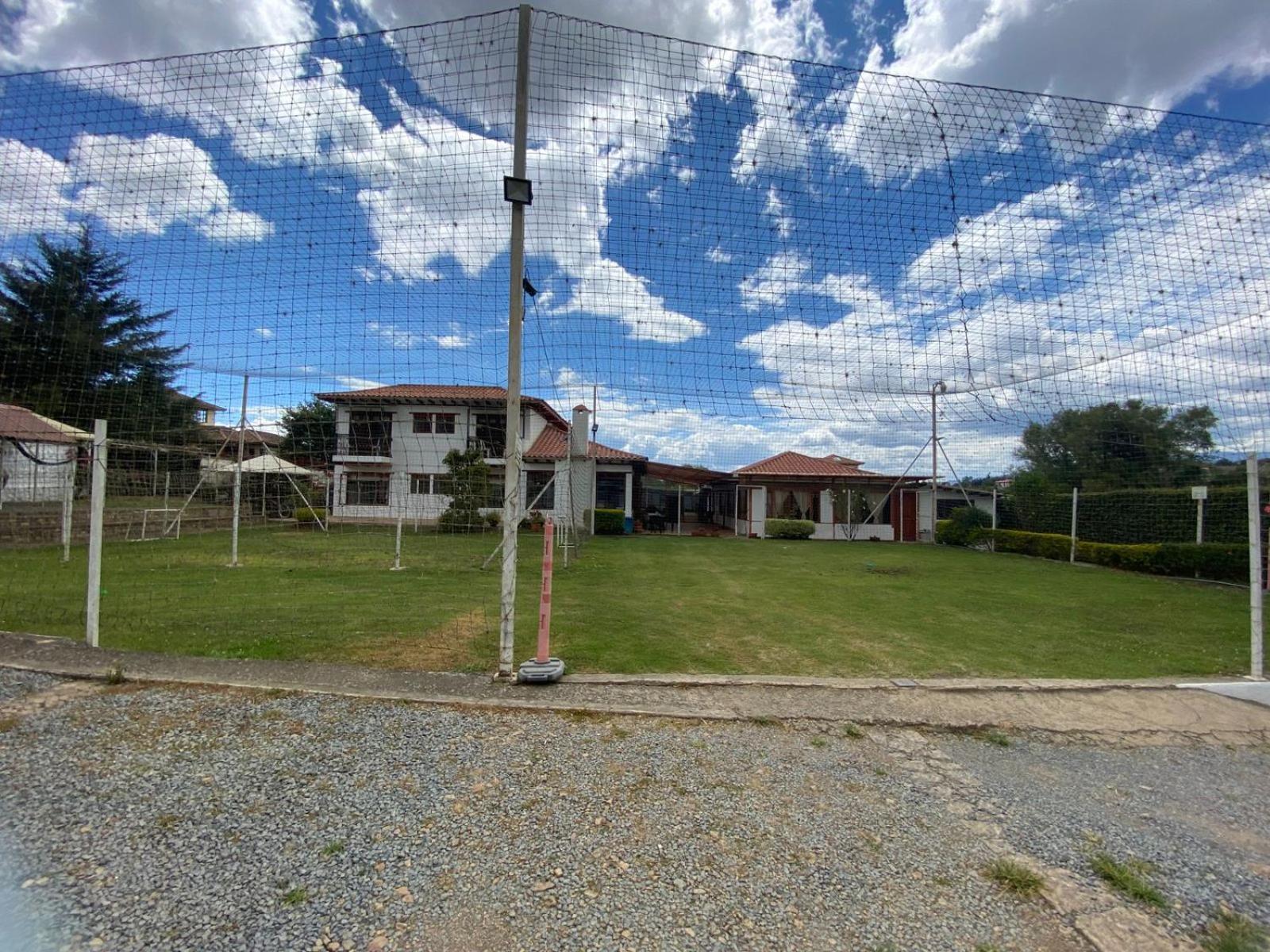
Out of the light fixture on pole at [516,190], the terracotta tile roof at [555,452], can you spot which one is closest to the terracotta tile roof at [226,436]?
the light fixture on pole at [516,190]

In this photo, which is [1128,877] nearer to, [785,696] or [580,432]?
[785,696]

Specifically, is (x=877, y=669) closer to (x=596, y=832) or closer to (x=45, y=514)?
(x=596, y=832)

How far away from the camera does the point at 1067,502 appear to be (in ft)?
50.9

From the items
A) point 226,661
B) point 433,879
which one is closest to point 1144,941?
point 433,879

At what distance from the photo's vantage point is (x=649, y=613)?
6.43 m

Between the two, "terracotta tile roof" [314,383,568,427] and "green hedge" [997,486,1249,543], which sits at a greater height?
Answer: "terracotta tile roof" [314,383,568,427]

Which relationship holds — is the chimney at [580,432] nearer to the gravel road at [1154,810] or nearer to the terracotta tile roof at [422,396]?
the terracotta tile roof at [422,396]

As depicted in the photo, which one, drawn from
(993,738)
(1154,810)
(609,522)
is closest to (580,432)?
(609,522)

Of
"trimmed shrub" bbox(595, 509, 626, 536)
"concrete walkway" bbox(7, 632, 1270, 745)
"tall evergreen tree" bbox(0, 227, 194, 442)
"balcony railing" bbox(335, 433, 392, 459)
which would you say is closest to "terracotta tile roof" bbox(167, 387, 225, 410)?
"tall evergreen tree" bbox(0, 227, 194, 442)

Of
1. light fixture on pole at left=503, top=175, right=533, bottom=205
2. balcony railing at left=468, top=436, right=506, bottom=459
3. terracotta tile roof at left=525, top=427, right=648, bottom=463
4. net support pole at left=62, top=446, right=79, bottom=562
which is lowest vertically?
net support pole at left=62, top=446, right=79, bottom=562

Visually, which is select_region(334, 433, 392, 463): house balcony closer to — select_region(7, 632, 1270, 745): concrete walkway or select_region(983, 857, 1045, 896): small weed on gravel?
select_region(7, 632, 1270, 745): concrete walkway

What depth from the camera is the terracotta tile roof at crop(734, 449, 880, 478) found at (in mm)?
21062

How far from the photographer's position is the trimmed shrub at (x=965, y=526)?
735 inches

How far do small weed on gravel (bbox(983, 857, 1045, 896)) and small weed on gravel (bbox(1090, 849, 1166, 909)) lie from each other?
0.25 metres
